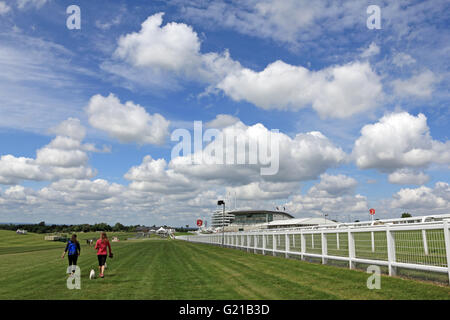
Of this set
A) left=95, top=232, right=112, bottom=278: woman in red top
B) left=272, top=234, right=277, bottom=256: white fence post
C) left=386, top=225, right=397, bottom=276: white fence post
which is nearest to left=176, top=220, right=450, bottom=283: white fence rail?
left=386, top=225, right=397, bottom=276: white fence post

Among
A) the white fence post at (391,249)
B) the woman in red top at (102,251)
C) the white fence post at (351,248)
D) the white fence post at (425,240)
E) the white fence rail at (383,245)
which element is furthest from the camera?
the woman in red top at (102,251)

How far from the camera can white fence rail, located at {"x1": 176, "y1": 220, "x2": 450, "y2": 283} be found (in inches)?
402

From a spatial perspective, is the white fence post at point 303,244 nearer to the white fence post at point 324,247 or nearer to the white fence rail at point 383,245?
the white fence rail at point 383,245

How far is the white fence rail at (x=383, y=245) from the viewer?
33.5 ft

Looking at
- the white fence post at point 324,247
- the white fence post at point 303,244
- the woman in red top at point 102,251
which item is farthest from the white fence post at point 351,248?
the woman in red top at point 102,251

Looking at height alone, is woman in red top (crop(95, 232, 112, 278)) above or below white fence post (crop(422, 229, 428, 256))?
below

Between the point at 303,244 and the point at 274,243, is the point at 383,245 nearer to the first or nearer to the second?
the point at 303,244

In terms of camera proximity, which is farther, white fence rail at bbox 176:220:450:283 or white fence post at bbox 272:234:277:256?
white fence post at bbox 272:234:277:256

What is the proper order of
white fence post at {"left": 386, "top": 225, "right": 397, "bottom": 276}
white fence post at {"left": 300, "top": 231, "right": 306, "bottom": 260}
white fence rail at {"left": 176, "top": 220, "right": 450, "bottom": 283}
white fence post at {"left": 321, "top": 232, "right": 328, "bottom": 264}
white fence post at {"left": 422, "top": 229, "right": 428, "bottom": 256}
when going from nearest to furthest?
white fence rail at {"left": 176, "top": 220, "right": 450, "bottom": 283} → white fence post at {"left": 422, "top": 229, "right": 428, "bottom": 256} → white fence post at {"left": 386, "top": 225, "right": 397, "bottom": 276} → white fence post at {"left": 321, "top": 232, "right": 328, "bottom": 264} → white fence post at {"left": 300, "top": 231, "right": 306, "bottom": 260}

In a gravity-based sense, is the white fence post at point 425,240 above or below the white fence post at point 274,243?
above

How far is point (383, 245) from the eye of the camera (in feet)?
42.3

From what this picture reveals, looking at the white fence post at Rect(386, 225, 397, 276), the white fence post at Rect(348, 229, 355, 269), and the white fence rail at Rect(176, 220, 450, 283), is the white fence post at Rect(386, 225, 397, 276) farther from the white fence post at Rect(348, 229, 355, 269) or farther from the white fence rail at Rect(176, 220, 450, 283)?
the white fence post at Rect(348, 229, 355, 269)

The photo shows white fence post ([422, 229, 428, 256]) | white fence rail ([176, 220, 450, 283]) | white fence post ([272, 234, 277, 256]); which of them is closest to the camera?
white fence rail ([176, 220, 450, 283])

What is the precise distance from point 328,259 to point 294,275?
14.3 feet
